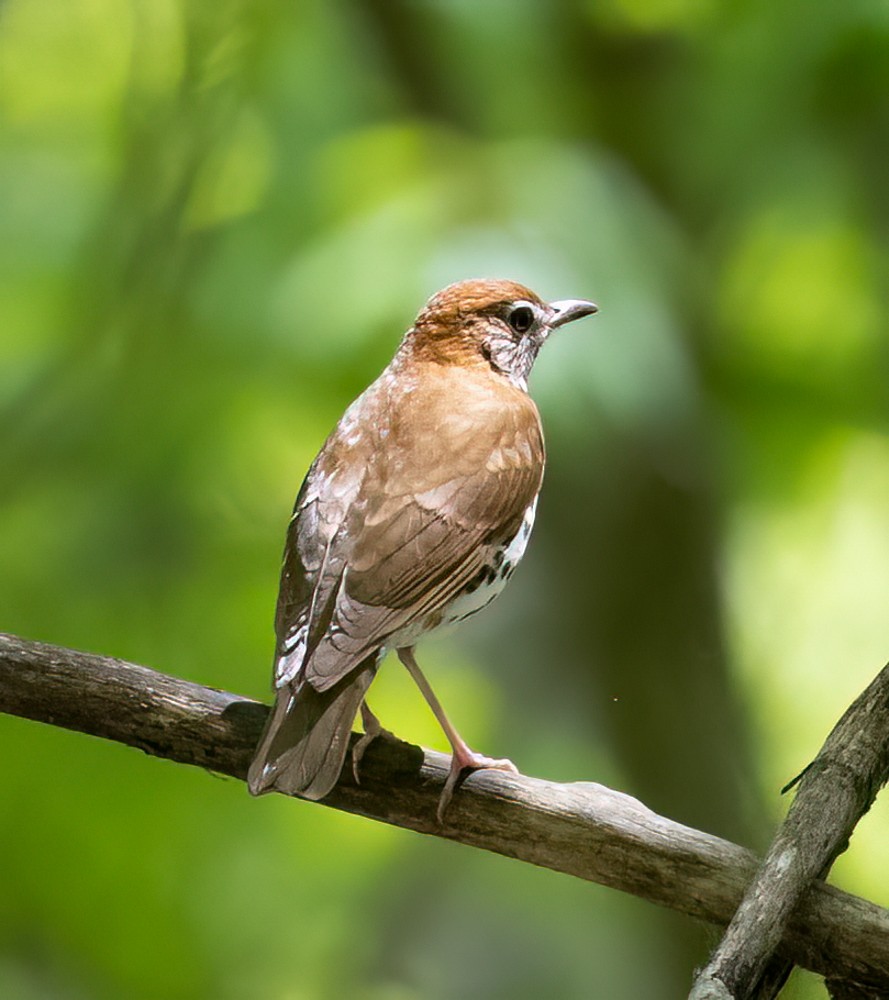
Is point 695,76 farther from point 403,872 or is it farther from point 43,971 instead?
point 43,971

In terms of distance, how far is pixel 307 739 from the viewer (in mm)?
1753

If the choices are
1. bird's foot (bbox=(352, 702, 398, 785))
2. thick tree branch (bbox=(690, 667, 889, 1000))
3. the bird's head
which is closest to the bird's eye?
→ the bird's head

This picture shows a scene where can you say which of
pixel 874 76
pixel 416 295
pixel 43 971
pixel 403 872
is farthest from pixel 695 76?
pixel 43 971

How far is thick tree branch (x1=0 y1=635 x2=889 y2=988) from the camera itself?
1.79 m

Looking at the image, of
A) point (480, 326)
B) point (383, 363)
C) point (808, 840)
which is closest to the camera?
point (808, 840)

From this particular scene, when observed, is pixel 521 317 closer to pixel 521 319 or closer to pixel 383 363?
pixel 521 319

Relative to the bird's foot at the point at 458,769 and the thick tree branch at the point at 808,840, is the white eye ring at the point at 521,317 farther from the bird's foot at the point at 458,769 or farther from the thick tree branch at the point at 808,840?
the thick tree branch at the point at 808,840

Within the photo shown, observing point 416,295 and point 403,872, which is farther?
point 403,872

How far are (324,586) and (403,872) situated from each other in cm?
166

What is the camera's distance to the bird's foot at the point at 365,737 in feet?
6.32

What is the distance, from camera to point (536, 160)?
10.9 feet

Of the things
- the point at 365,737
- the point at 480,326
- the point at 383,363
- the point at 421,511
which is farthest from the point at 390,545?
the point at 383,363

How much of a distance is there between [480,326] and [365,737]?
2.63 ft

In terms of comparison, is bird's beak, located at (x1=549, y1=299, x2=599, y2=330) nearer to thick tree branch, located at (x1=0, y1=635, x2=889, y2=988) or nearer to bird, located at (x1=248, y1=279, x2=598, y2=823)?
bird, located at (x1=248, y1=279, x2=598, y2=823)
